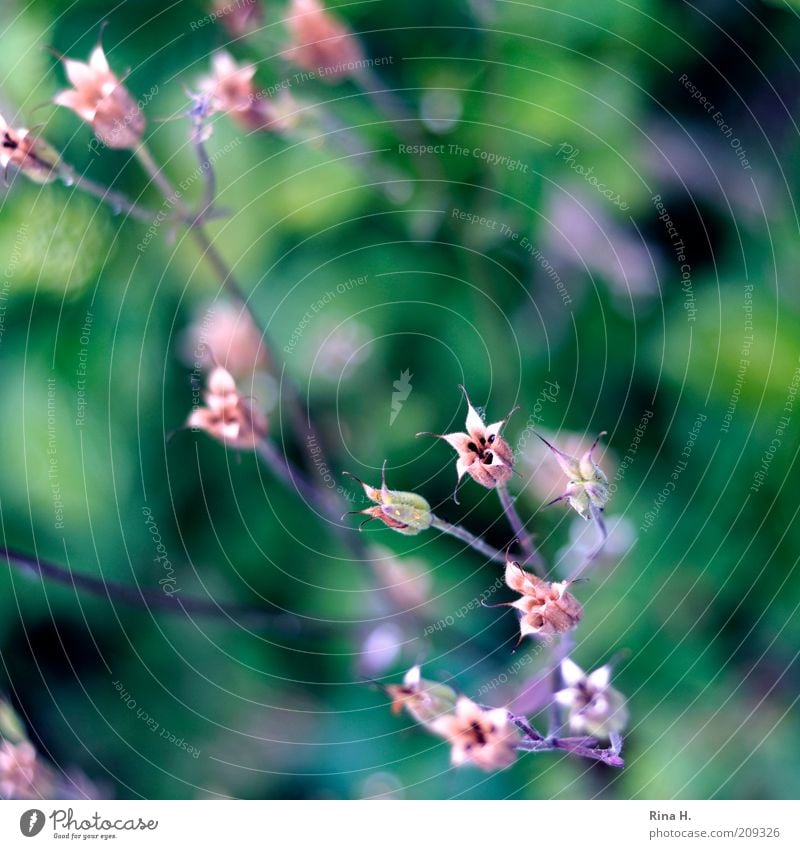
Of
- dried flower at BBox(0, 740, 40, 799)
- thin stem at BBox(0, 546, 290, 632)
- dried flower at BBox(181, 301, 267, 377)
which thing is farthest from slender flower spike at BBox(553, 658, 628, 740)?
dried flower at BBox(0, 740, 40, 799)

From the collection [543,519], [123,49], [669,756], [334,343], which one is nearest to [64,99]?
[123,49]

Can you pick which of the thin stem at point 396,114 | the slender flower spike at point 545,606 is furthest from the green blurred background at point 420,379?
the slender flower spike at point 545,606

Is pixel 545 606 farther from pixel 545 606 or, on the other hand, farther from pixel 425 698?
pixel 425 698

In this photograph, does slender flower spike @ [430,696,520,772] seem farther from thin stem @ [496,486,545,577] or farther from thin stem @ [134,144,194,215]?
thin stem @ [134,144,194,215]

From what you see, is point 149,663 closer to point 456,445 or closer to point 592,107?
point 456,445

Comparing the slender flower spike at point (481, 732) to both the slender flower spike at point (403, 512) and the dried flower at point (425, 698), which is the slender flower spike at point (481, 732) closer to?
the dried flower at point (425, 698)

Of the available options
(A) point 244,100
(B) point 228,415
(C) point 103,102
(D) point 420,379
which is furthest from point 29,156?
(D) point 420,379
